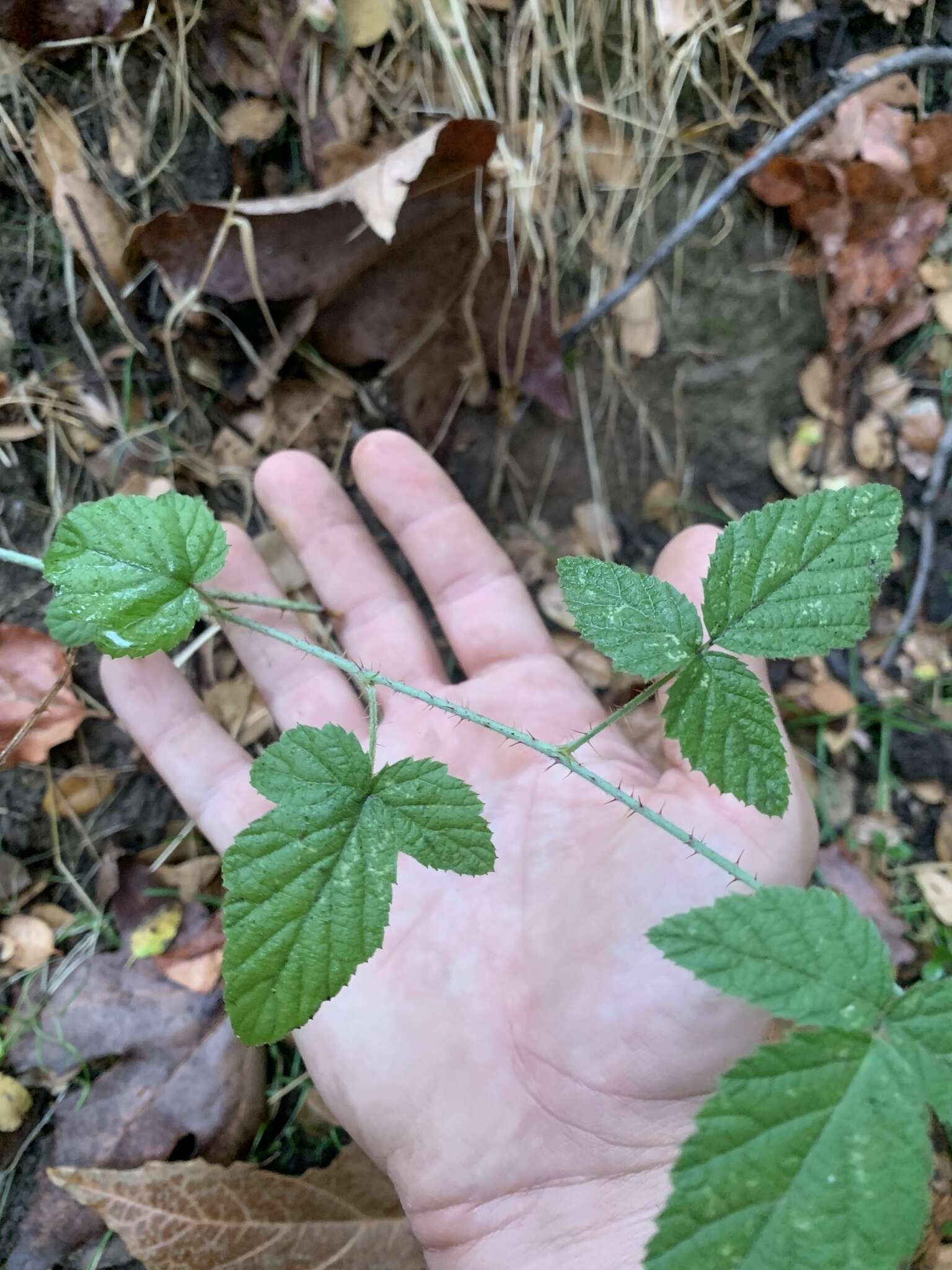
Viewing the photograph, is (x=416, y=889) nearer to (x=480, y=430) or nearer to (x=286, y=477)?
(x=286, y=477)

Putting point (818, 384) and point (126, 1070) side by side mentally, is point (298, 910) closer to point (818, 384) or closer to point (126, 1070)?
point (126, 1070)

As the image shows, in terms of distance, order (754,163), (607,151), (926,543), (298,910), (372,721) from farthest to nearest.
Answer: (926,543) → (607,151) → (754,163) → (372,721) → (298,910)

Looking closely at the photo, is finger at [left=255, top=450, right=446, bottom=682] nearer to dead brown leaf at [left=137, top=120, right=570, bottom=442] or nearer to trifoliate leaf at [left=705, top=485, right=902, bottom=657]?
dead brown leaf at [left=137, top=120, right=570, bottom=442]

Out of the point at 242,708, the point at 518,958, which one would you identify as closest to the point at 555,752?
the point at 518,958

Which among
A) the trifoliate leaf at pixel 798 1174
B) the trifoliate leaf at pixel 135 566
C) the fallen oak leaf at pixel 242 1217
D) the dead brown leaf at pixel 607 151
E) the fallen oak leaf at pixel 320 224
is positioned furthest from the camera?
the dead brown leaf at pixel 607 151

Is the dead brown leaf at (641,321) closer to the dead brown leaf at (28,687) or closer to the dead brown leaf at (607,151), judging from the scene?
the dead brown leaf at (607,151)

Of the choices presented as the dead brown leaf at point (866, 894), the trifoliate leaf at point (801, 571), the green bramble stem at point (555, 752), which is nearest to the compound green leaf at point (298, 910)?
the green bramble stem at point (555, 752)
